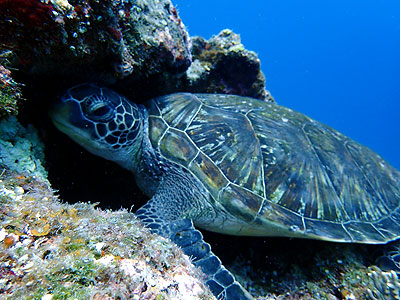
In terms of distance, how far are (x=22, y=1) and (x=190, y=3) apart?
109 m

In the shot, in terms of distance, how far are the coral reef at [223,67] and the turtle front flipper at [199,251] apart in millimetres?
2321

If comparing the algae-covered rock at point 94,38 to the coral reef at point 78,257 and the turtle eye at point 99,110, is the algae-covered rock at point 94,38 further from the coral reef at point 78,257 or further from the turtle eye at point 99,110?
the coral reef at point 78,257

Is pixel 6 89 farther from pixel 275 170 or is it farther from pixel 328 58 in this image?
pixel 328 58

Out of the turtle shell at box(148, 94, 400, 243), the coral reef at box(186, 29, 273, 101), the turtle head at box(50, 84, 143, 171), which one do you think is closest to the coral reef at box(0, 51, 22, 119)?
the turtle head at box(50, 84, 143, 171)

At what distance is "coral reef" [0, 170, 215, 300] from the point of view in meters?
0.78

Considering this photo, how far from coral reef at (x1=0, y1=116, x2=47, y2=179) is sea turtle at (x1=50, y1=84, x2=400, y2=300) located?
378 mm

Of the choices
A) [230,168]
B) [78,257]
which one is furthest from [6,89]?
[230,168]

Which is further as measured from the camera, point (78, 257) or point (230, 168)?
point (230, 168)

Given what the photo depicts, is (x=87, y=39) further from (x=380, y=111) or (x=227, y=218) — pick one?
(x=380, y=111)

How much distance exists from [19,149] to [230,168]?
179 cm

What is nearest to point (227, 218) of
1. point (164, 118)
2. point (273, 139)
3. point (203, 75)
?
point (273, 139)

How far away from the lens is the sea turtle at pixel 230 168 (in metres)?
2.16

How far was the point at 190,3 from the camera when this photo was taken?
9194 centimetres

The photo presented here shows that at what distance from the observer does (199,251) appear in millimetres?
1694
